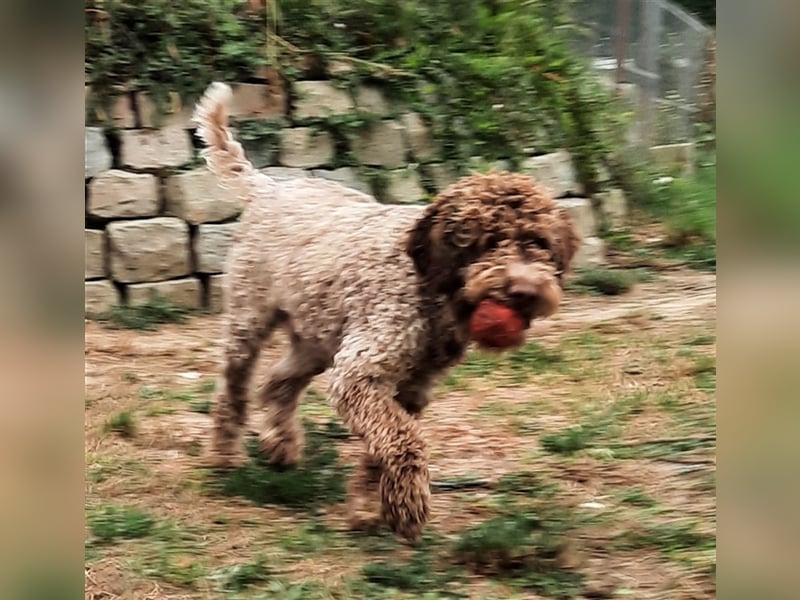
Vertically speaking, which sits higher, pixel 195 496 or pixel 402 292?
pixel 402 292

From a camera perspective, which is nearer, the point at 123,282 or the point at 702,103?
the point at 702,103

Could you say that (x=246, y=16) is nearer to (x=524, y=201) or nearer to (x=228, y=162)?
(x=228, y=162)

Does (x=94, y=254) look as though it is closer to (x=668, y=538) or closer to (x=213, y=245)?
(x=213, y=245)

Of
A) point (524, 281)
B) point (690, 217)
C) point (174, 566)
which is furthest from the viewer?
point (174, 566)

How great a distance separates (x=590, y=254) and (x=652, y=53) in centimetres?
51

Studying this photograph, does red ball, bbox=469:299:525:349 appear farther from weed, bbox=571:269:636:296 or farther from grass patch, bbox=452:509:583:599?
grass patch, bbox=452:509:583:599

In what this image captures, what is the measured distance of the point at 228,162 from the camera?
8.93 ft

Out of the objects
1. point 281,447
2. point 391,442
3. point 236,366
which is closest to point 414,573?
point 391,442

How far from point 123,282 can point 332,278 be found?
56 centimetres

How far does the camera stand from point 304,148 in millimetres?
2717

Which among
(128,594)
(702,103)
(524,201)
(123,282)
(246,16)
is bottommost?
(128,594)

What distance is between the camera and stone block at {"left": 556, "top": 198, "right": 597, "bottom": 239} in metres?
2.61

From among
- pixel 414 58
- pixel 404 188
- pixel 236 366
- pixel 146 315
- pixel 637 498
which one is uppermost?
pixel 414 58
